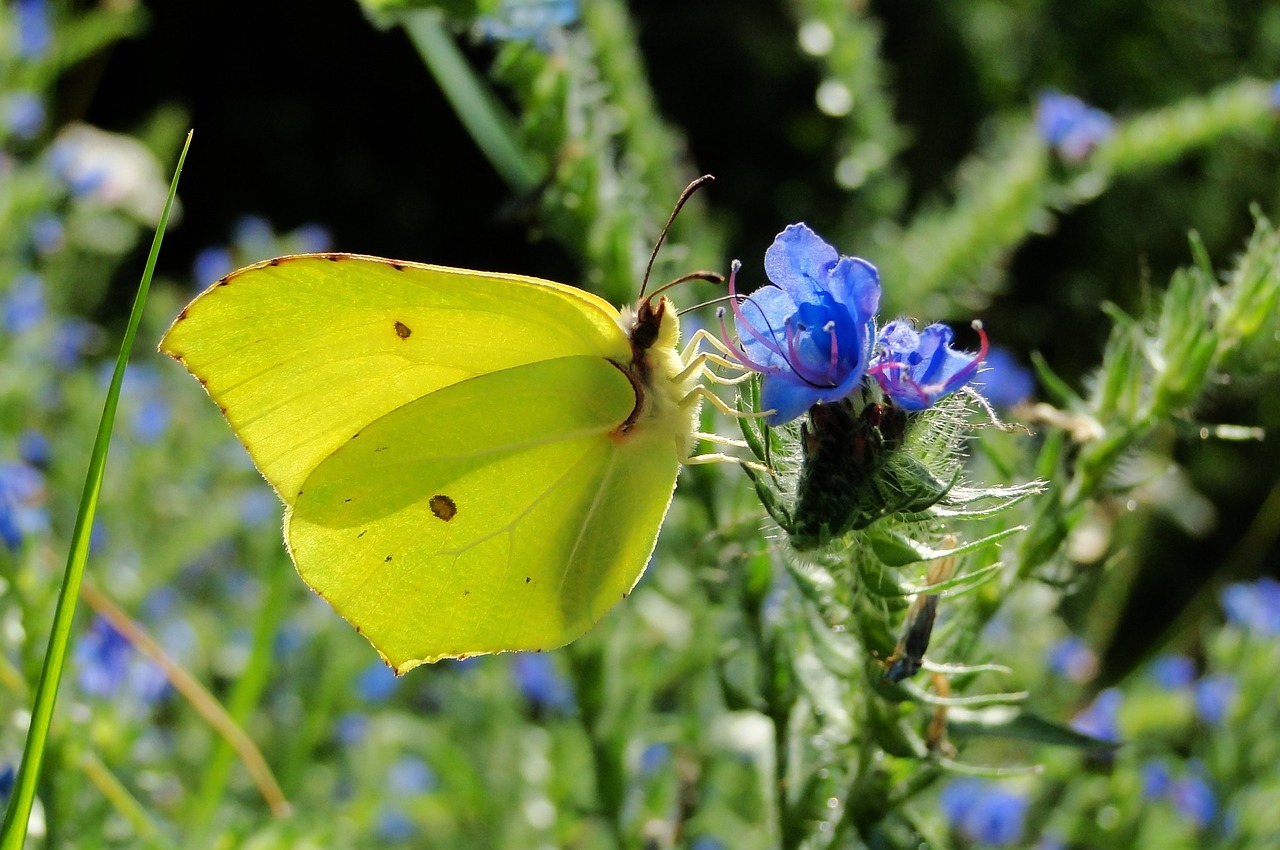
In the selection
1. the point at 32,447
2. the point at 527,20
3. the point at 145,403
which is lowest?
the point at 145,403

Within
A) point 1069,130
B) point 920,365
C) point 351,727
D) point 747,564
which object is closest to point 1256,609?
point 1069,130

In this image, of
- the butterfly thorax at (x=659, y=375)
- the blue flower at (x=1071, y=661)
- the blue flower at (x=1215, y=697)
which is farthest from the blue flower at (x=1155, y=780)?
the butterfly thorax at (x=659, y=375)

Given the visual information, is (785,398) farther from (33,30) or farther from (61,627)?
(33,30)

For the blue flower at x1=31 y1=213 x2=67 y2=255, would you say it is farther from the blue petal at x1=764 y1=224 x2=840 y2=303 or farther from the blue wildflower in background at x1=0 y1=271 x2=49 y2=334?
the blue petal at x1=764 y1=224 x2=840 y2=303

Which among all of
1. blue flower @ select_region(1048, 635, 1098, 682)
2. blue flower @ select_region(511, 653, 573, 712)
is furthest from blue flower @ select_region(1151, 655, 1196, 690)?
blue flower @ select_region(511, 653, 573, 712)

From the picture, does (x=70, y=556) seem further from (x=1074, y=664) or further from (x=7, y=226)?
(x=1074, y=664)

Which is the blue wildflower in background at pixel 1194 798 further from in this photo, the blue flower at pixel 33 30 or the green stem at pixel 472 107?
the blue flower at pixel 33 30

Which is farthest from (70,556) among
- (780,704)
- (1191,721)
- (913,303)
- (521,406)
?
(1191,721)
